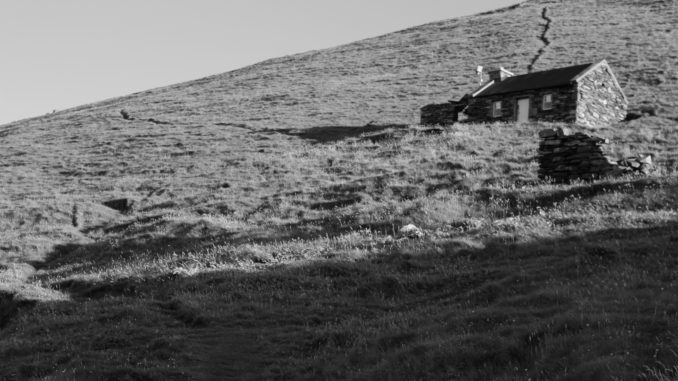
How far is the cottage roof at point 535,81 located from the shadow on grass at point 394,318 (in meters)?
27.7

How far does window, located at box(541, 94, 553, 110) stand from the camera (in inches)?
1601

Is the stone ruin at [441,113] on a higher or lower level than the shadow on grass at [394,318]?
higher

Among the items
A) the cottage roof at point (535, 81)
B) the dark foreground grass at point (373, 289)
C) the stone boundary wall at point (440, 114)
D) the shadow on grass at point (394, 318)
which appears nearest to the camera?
the shadow on grass at point (394, 318)

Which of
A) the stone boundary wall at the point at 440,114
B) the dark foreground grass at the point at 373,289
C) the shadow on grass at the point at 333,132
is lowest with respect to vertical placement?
the dark foreground grass at the point at 373,289

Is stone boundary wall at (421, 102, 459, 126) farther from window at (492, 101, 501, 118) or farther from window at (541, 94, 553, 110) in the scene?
window at (541, 94, 553, 110)

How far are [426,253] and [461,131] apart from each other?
23677 mm

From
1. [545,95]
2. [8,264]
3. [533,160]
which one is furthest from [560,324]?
[545,95]

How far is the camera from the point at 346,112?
179ft

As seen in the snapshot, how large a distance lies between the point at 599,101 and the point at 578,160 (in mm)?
19219

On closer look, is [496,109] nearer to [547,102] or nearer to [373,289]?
[547,102]

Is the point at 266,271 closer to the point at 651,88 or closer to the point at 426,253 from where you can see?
the point at 426,253

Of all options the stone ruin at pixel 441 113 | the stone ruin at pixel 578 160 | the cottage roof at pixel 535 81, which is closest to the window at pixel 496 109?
the cottage roof at pixel 535 81

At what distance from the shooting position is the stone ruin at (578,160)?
→ 75.2ft

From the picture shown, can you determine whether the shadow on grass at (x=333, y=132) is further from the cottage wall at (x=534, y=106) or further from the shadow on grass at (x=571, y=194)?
the shadow on grass at (x=571, y=194)
